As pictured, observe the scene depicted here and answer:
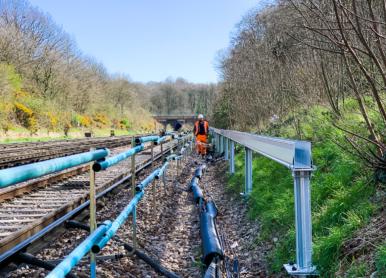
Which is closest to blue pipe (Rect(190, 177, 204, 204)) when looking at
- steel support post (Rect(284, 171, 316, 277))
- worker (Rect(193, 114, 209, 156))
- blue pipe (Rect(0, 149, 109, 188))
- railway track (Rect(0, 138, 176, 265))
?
railway track (Rect(0, 138, 176, 265))

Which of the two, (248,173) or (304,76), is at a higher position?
(304,76)

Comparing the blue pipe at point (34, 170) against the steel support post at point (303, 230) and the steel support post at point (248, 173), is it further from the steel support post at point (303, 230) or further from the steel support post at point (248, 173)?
the steel support post at point (248, 173)

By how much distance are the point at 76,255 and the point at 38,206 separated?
455 centimetres

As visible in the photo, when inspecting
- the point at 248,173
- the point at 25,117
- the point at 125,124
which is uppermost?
the point at 25,117

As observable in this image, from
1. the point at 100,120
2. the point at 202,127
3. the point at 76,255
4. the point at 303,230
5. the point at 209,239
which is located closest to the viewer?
the point at 76,255

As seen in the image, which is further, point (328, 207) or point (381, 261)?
point (328, 207)

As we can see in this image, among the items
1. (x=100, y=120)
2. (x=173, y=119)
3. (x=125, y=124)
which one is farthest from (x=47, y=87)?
(x=173, y=119)

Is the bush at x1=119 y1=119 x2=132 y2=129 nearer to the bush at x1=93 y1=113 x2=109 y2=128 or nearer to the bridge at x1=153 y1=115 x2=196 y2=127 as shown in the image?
the bush at x1=93 y1=113 x2=109 y2=128

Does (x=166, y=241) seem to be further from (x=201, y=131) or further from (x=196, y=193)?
(x=201, y=131)

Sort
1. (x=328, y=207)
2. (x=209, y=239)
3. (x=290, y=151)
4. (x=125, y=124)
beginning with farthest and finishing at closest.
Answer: (x=125, y=124), (x=209, y=239), (x=328, y=207), (x=290, y=151)

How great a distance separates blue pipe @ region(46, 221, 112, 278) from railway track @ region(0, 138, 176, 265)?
1.46 metres

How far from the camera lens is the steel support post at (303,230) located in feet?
11.0

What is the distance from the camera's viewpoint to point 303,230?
3.39m

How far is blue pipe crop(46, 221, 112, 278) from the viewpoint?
199 cm
